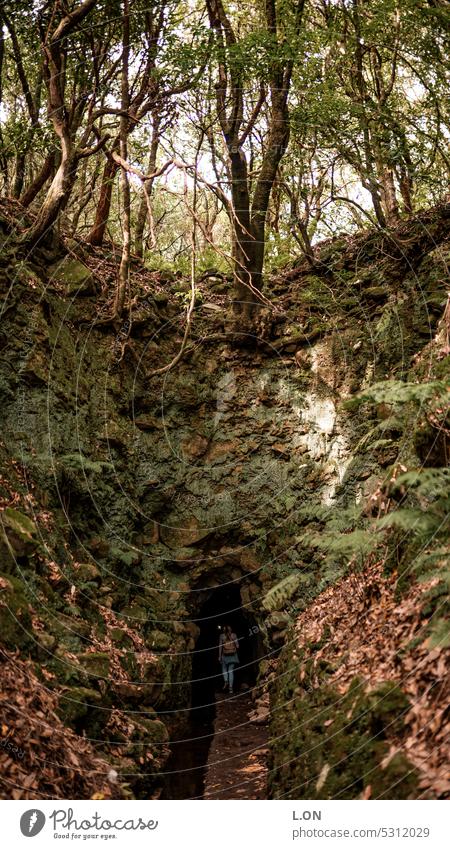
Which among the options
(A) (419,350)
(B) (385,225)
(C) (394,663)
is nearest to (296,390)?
(A) (419,350)

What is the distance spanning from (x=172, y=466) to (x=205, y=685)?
592 cm

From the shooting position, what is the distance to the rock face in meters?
8.45

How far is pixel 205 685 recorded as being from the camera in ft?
45.7

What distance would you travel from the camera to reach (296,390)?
38.4ft

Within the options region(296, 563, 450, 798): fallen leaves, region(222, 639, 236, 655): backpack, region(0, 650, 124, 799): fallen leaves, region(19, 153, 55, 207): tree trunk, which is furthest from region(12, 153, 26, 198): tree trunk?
region(222, 639, 236, 655): backpack

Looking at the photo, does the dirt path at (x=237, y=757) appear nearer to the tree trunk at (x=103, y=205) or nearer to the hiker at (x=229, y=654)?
the hiker at (x=229, y=654)

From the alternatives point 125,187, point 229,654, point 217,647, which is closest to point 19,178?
point 125,187

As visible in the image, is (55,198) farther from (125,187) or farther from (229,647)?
(229,647)

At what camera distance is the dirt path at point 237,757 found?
729cm

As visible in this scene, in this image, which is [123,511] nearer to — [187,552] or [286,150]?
[187,552]

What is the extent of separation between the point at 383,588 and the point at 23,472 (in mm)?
5208

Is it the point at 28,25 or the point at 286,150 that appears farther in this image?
the point at 286,150

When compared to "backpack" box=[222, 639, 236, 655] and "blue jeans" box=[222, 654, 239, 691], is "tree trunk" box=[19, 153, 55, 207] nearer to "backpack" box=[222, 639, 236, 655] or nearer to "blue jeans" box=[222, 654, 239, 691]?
"backpack" box=[222, 639, 236, 655]
